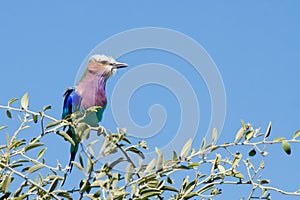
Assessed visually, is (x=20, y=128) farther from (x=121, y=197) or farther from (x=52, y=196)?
(x=121, y=197)

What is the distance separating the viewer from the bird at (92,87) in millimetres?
3273

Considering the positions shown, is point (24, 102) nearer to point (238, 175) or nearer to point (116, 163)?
point (116, 163)

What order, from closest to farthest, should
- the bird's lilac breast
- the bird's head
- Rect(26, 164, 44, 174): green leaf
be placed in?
1. Rect(26, 164, 44, 174): green leaf
2. the bird's lilac breast
3. the bird's head

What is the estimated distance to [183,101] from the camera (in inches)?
96.1

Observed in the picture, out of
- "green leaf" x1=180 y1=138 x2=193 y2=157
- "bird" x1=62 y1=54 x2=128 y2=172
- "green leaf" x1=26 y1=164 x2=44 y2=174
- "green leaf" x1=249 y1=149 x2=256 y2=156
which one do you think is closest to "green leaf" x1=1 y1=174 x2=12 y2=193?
"green leaf" x1=26 y1=164 x2=44 y2=174

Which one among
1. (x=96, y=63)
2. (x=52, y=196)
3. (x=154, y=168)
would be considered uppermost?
(x=96, y=63)

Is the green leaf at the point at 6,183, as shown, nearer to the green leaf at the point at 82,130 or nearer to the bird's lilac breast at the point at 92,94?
the green leaf at the point at 82,130

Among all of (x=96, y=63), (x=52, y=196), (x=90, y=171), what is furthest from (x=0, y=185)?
(x=96, y=63)

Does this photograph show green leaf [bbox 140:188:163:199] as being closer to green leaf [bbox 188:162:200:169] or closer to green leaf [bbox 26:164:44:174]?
green leaf [bbox 188:162:200:169]

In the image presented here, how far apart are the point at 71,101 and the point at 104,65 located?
0.97 feet

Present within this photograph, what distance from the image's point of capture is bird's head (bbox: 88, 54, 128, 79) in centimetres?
337

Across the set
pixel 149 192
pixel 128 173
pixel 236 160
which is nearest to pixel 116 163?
pixel 128 173

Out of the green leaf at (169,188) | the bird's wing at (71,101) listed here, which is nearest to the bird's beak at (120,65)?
the bird's wing at (71,101)

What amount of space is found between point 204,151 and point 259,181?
24 cm
